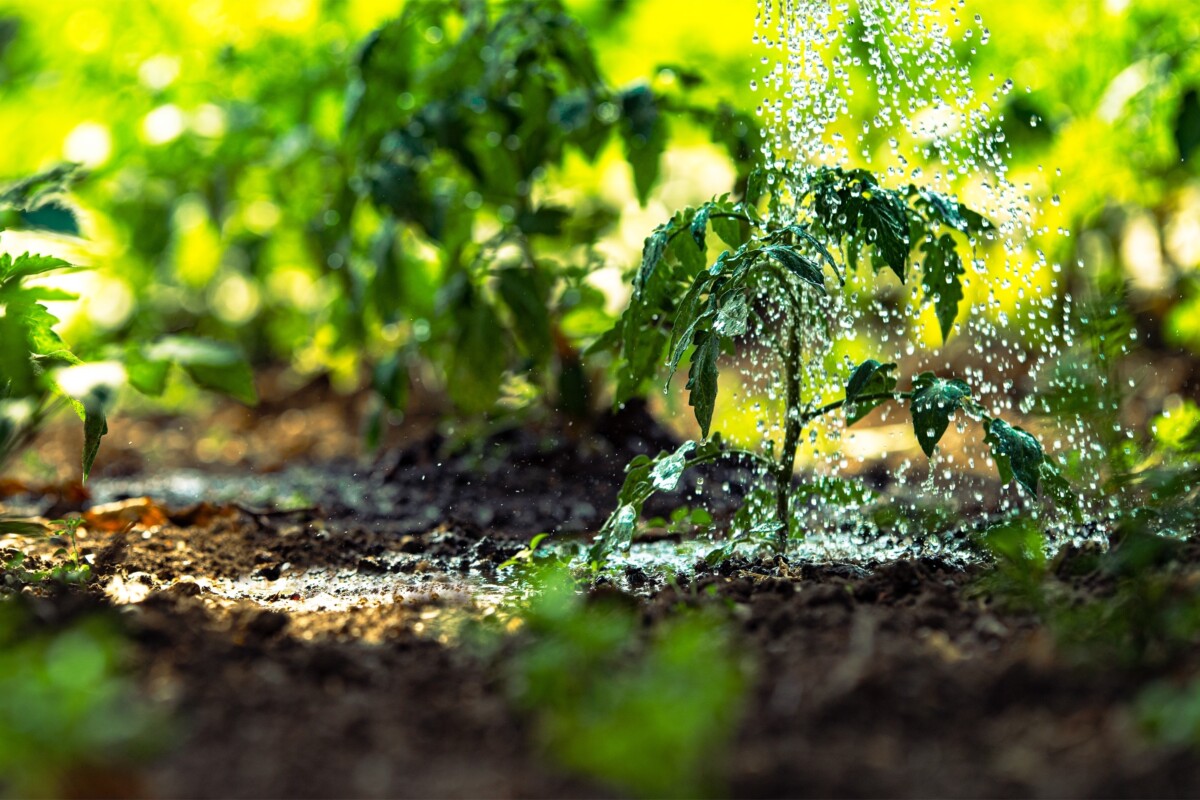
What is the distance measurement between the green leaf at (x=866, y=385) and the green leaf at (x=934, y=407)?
0.28ft

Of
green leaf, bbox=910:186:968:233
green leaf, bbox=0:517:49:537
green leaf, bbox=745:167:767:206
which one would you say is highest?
green leaf, bbox=745:167:767:206

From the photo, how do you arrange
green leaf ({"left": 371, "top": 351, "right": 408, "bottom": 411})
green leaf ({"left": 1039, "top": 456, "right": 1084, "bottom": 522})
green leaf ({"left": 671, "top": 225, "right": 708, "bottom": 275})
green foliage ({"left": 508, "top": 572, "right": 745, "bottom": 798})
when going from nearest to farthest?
green foliage ({"left": 508, "top": 572, "right": 745, "bottom": 798}) < green leaf ({"left": 1039, "top": 456, "right": 1084, "bottom": 522}) < green leaf ({"left": 671, "top": 225, "right": 708, "bottom": 275}) < green leaf ({"left": 371, "top": 351, "right": 408, "bottom": 411})

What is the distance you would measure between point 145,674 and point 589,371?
245 cm

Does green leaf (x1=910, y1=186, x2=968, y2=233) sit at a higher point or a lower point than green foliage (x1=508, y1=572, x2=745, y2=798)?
higher

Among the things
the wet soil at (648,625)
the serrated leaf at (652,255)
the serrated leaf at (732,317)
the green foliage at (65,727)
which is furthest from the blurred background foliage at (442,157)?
the green foliage at (65,727)

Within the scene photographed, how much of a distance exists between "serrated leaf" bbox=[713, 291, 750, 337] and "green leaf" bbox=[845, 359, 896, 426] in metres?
0.24

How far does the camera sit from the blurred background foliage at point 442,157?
3346mm

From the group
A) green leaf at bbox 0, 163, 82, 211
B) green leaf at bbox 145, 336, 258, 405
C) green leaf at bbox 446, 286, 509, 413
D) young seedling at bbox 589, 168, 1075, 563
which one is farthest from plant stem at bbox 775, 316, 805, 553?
green leaf at bbox 0, 163, 82, 211

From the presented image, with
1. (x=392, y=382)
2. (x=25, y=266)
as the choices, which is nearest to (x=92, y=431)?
(x=25, y=266)

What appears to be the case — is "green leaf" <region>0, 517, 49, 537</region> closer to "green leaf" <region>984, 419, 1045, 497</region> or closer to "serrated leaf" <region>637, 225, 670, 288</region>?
"serrated leaf" <region>637, 225, 670, 288</region>

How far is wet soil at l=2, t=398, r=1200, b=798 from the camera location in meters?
1.16

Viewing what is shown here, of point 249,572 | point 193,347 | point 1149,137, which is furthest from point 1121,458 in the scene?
point 1149,137

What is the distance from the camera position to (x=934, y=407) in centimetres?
206

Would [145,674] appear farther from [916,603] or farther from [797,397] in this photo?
[797,397]
